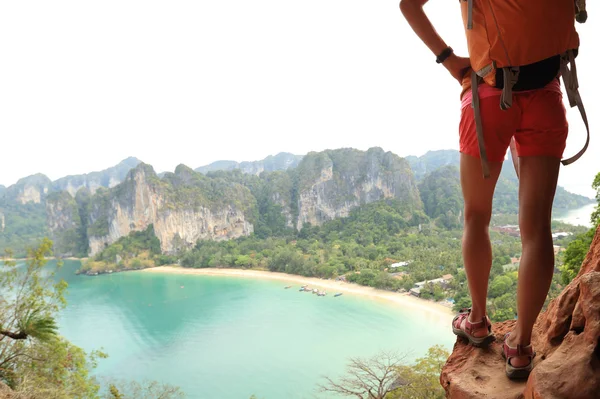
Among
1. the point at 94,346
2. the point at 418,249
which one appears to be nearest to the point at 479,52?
the point at 94,346

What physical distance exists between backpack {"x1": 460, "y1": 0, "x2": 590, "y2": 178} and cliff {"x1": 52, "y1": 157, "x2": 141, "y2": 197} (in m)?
64.7

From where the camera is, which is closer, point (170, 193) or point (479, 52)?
point (479, 52)

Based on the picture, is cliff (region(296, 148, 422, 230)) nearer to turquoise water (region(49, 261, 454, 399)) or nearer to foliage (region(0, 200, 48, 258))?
turquoise water (region(49, 261, 454, 399))

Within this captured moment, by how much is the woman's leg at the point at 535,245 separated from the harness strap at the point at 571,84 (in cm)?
11

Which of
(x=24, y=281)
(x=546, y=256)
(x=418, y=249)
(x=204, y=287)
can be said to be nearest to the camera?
(x=546, y=256)

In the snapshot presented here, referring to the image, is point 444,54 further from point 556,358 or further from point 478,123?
point 556,358

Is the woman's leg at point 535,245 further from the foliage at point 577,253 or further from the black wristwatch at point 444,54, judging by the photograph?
the foliage at point 577,253

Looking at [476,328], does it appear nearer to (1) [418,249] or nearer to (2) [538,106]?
(2) [538,106]

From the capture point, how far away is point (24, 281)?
4.54 metres

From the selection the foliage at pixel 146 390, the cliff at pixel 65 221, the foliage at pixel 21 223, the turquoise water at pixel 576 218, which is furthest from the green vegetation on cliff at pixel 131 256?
the turquoise water at pixel 576 218

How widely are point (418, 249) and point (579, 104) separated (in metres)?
23.7

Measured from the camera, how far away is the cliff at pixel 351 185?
33.3m

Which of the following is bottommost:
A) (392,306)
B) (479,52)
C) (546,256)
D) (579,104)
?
(392,306)

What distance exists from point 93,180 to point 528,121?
69675 mm
